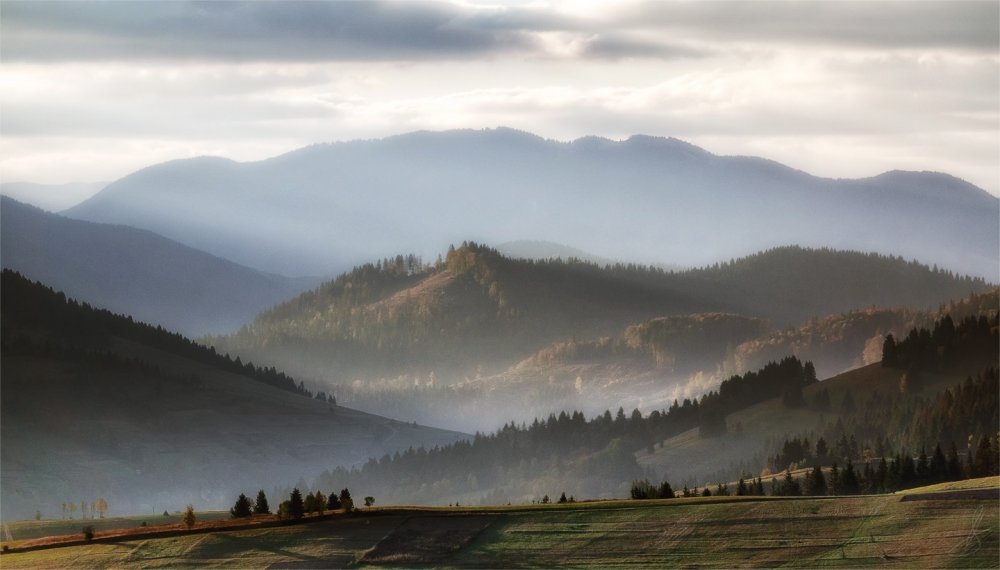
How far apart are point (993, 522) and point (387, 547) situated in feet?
224

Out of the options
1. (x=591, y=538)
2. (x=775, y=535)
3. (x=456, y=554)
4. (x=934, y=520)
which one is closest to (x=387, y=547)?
(x=456, y=554)

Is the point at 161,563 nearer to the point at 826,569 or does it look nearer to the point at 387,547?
the point at 387,547

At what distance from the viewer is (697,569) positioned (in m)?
188

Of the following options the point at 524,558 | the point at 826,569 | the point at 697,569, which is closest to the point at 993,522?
the point at 826,569

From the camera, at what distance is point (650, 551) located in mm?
193625

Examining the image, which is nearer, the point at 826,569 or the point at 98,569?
the point at 826,569

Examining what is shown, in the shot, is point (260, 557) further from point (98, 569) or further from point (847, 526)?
point (847, 526)

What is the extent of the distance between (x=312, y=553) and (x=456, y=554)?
1635cm

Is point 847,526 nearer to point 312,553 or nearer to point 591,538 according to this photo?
point 591,538

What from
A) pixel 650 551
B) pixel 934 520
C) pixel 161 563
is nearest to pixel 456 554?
pixel 650 551

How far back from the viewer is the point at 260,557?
645 feet

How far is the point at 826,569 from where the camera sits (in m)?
185

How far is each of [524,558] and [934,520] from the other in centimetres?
4651

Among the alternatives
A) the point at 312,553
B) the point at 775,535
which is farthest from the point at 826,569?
the point at 312,553
